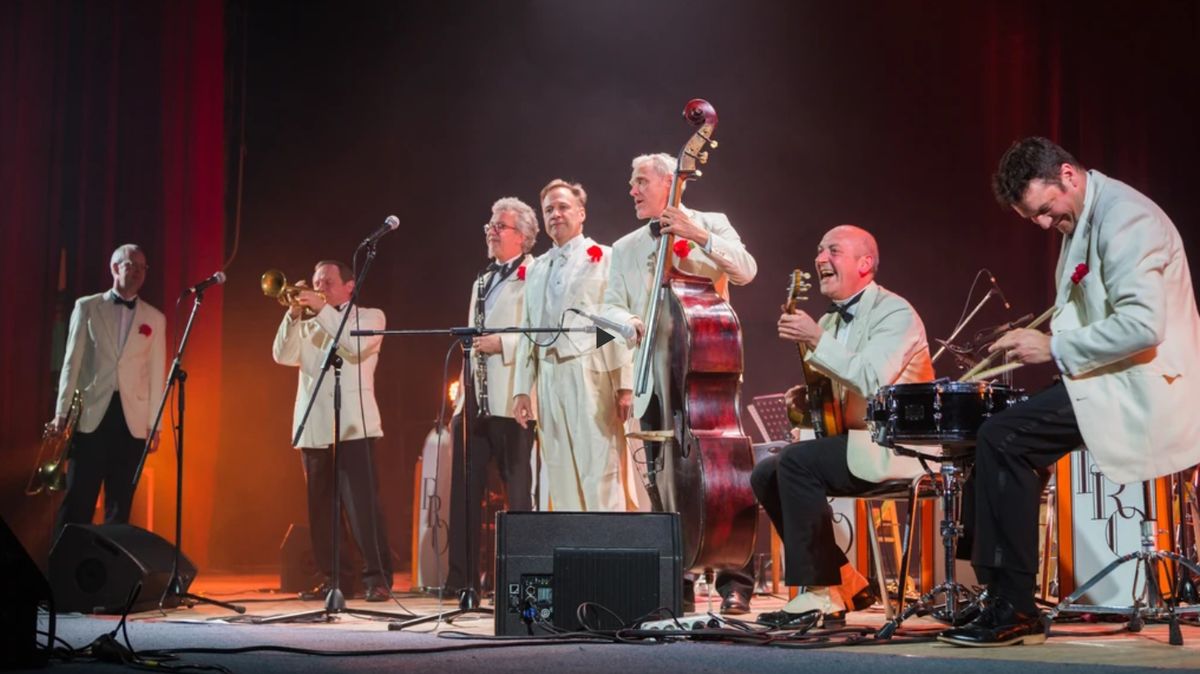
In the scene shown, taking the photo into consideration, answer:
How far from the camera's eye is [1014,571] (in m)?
3.55

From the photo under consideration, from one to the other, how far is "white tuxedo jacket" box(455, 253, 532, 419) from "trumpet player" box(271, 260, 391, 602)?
591 mm

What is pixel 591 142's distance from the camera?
27.5 feet

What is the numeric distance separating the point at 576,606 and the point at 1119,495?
2.36 m

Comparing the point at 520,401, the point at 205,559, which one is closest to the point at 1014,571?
the point at 520,401

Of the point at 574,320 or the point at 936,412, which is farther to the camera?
the point at 574,320

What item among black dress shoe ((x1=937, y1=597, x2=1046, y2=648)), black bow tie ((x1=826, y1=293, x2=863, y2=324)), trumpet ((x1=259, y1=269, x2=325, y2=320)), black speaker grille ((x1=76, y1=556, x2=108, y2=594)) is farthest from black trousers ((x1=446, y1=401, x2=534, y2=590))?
black dress shoe ((x1=937, y1=597, x2=1046, y2=648))

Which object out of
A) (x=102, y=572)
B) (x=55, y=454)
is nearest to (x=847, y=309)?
(x=102, y=572)

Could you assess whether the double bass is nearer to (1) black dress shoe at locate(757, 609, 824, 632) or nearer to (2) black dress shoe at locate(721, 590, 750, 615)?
(2) black dress shoe at locate(721, 590, 750, 615)

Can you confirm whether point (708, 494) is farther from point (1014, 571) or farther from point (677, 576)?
point (1014, 571)

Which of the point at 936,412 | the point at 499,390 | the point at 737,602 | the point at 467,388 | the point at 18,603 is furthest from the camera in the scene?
the point at 499,390

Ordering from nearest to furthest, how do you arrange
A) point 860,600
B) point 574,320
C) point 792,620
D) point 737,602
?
point 792,620
point 860,600
point 737,602
point 574,320

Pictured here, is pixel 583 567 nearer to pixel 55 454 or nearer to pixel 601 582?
pixel 601 582

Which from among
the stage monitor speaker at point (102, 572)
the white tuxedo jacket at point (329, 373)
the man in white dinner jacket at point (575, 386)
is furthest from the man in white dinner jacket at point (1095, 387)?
the white tuxedo jacket at point (329, 373)

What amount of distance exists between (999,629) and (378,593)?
349 cm
